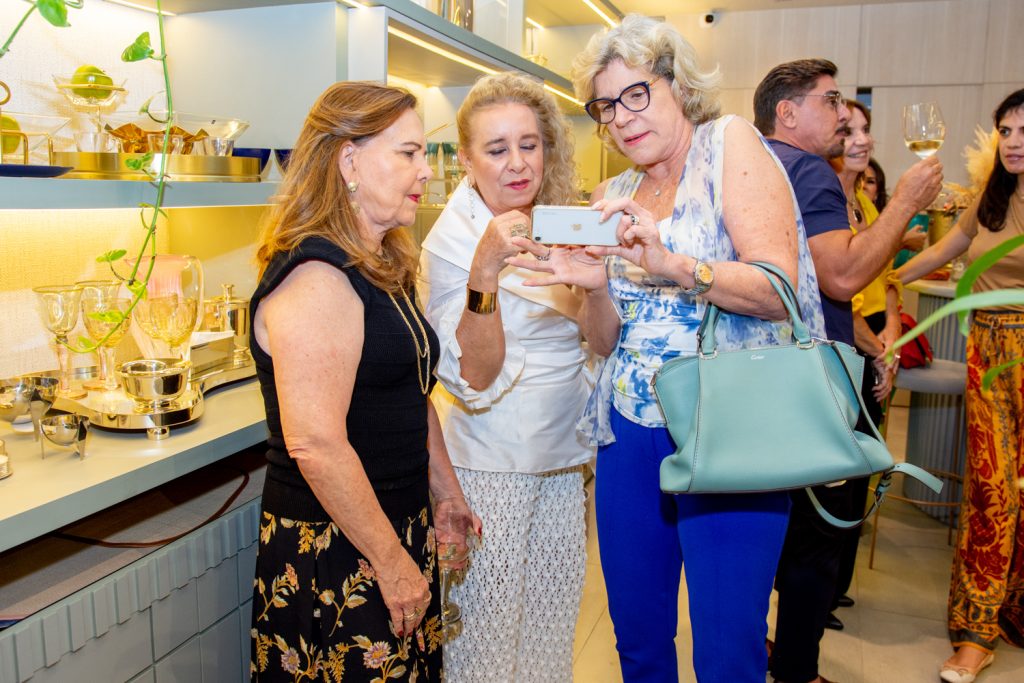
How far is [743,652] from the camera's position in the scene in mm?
1385

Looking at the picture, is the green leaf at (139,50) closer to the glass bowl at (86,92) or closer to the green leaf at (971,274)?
the glass bowl at (86,92)

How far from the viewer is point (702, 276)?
1269mm

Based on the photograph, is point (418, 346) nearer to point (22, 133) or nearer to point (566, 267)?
point (566, 267)

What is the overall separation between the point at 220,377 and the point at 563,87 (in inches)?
88.8

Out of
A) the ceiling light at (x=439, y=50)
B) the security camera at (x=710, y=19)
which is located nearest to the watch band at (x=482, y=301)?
the ceiling light at (x=439, y=50)

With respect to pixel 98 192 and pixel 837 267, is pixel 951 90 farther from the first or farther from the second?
pixel 98 192

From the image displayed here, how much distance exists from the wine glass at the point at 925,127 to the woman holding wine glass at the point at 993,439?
165 millimetres

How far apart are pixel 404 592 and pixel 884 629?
2008 millimetres

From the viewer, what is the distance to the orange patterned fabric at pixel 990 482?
241 cm

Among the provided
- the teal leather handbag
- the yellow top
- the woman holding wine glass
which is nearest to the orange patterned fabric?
the woman holding wine glass

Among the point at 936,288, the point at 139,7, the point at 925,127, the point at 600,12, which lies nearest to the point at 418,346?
the point at 139,7

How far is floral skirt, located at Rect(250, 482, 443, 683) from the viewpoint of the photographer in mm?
1302

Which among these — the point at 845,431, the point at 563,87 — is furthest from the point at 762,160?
the point at 563,87

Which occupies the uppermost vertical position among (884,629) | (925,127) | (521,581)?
(925,127)
